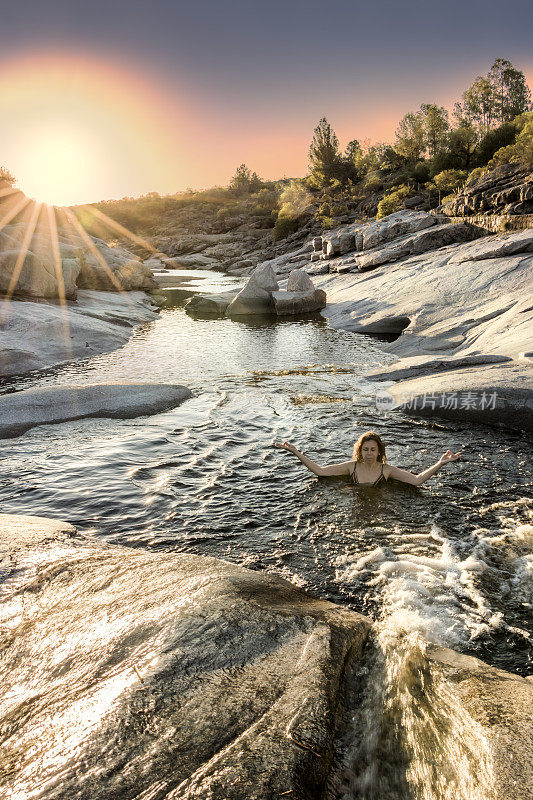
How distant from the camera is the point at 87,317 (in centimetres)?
2067

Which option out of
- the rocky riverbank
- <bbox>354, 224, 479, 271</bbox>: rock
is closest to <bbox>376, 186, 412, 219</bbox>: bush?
<bbox>354, 224, 479, 271</bbox>: rock

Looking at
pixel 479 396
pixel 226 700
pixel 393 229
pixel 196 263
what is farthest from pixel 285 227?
pixel 226 700

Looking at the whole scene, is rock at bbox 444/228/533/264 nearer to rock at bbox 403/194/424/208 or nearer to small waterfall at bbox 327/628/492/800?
small waterfall at bbox 327/628/492/800

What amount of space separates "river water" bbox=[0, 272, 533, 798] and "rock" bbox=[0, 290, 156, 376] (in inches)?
267

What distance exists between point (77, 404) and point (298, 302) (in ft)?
60.7

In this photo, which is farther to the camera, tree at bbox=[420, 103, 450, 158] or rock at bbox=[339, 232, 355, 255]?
tree at bbox=[420, 103, 450, 158]

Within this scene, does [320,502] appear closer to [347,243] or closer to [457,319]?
[457,319]

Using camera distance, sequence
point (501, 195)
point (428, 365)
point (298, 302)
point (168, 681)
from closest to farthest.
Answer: point (168, 681) → point (428, 365) → point (298, 302) → point (501, 195)

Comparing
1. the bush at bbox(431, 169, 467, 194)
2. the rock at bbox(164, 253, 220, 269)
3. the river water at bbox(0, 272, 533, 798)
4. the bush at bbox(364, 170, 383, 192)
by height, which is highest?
the bush at bbox(364, 170, 383, 192)

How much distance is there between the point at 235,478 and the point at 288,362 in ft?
28.8

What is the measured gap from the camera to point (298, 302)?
88.5 feet

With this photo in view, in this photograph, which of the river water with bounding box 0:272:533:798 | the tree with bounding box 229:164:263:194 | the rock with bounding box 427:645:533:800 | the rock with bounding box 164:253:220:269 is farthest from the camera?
the tree with bounding box 229:164:263:194

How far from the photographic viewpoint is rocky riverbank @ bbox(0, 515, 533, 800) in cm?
233

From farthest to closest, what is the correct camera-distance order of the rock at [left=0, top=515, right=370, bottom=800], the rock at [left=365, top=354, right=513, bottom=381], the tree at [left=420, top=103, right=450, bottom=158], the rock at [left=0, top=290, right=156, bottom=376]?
the tree at [left=420, top=103, right=450, bottom=158]
the rock at [left=0, top=290, right=156, bottom=376]
the rock at [left=365, top=354, right=513, bottom=381]
the rock at [left=0, top=515, right=370, bottom=800]
